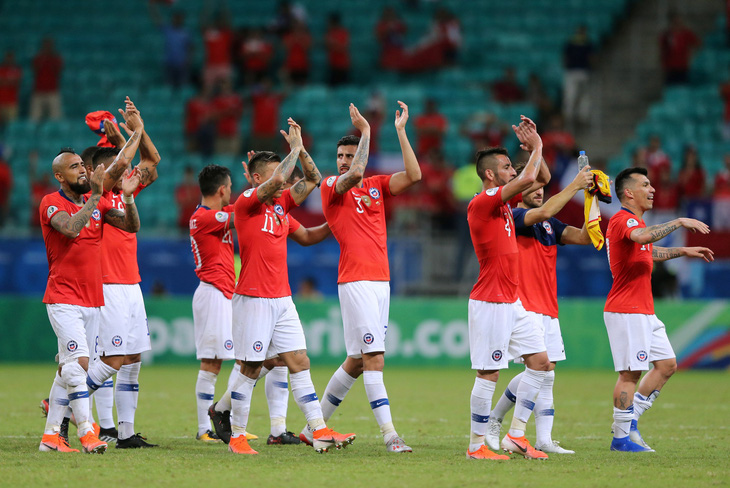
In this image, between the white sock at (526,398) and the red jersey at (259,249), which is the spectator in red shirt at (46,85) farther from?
the white sock at (526,398)

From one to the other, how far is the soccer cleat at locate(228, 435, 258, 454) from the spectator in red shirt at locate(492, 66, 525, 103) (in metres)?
16.7

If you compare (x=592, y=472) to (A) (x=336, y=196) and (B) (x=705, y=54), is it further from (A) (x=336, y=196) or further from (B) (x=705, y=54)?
(B) (x=705, y=54)

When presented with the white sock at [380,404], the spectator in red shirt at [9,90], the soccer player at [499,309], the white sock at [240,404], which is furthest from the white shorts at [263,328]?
the spectator in red shirt at [9,90]

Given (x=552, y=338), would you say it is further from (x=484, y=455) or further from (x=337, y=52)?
(x=337, y=52)

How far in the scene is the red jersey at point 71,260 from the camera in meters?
9.39

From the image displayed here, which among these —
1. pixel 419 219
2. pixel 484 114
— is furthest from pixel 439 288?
pixel 484 114

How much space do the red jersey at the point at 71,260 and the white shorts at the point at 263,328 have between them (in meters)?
1.33

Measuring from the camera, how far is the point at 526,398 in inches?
376

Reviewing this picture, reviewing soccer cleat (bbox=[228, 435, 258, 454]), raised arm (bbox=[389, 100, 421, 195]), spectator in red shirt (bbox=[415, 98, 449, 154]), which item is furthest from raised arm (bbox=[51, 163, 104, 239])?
spectator in red shirt (bbox=[415, 98, 449, 154])

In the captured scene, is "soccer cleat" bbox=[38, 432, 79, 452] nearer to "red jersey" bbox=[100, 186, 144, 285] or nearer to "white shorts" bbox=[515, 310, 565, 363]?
"red jersey" bbox=[100, 186, 144, 285]

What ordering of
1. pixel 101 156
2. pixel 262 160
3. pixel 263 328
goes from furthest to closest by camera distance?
pixel 101 156 → pixel 262 160 → pixel 263 328

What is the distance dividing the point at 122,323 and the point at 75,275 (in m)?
0.92

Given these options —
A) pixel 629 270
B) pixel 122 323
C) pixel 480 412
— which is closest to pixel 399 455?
pixel 480 412

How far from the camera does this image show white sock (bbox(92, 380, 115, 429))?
1016 cm
